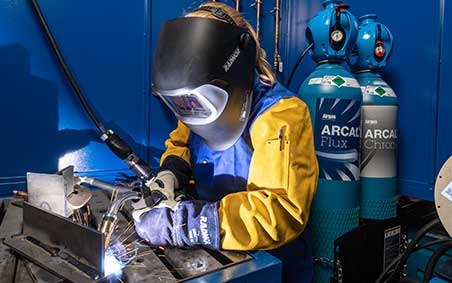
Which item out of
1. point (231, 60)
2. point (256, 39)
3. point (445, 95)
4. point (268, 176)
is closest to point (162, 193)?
point (268, 176)

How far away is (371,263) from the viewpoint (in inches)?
52.9

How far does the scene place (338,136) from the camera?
1378mm

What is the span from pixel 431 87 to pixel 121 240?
4.93ft

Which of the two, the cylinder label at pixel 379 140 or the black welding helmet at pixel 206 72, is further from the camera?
the cylinder label at pixel 379 140

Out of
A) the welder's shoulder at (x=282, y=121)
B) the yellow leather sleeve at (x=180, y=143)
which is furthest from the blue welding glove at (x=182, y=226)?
the yellow leather sleeve at (x=180, y=143)

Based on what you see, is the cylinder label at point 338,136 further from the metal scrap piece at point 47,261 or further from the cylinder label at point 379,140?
the metal scrap piece at point 47,261

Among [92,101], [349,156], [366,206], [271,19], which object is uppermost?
[271,19]

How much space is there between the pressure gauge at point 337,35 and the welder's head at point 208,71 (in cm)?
60

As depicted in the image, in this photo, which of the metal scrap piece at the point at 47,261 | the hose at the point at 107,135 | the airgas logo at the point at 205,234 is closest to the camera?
the metal scrap piece at the point at 47,261

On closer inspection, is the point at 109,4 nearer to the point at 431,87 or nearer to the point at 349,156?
the point at 349,156

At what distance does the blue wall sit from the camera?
135cm

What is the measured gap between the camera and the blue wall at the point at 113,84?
1353mm

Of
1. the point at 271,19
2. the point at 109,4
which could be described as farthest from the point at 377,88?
the point at 109,4

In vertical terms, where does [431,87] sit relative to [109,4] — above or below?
below
